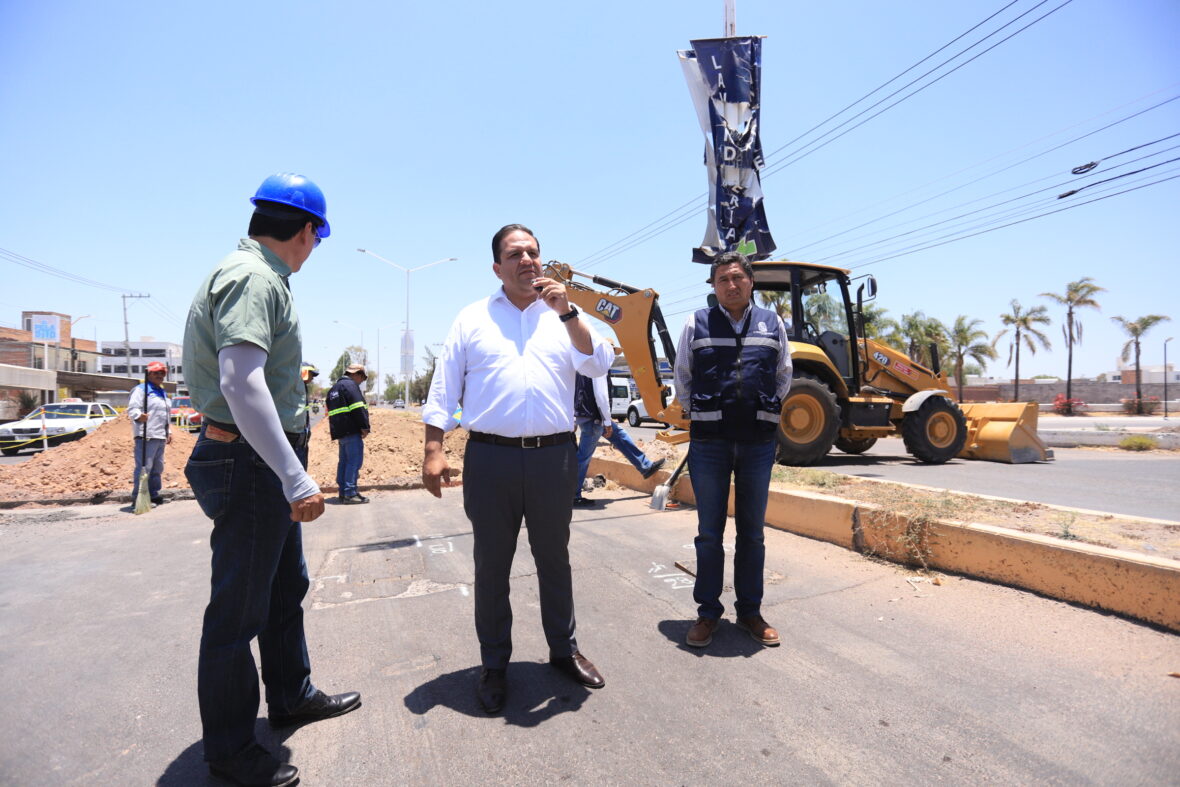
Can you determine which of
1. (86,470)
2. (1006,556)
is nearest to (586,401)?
(1006,556)

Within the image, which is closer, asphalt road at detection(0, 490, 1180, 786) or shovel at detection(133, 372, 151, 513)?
asphalt road at detection(0, 490, 1180, 786)

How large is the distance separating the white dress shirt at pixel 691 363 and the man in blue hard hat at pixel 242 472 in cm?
200

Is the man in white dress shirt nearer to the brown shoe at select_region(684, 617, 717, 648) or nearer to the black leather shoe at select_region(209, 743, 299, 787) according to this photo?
the brown shoe at select_region(684, 617, 717, 648)

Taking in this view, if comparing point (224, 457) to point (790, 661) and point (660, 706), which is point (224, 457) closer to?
point (660, 706)

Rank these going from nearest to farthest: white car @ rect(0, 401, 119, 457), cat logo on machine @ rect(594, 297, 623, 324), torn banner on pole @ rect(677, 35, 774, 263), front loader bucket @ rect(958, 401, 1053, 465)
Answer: cat logo on machine @ rect(594, 297, 623, 324)
torn banner on pole @ rect(677, 35, 774, 263)
front loader bucket @ rect(958, 401, 1053, 465)
white car @ rect(0, 401, 119, 457)

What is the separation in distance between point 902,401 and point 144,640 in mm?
11317

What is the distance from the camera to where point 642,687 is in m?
2.65

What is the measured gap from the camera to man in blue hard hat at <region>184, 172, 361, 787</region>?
1.92 metres

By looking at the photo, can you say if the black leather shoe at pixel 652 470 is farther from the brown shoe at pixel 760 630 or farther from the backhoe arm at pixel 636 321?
the brown shoe at pixel 760 630

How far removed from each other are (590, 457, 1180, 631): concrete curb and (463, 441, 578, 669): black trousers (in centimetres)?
274

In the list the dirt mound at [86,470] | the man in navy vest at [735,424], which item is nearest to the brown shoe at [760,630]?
the man in navy vest at [735,424]

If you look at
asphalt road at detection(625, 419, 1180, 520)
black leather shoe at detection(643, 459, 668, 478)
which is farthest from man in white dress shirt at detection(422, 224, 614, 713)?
asphalt road at detection(625, 419, 1180, 520)

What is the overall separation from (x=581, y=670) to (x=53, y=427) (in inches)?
857

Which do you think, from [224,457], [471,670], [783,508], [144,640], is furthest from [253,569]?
[783,508]
